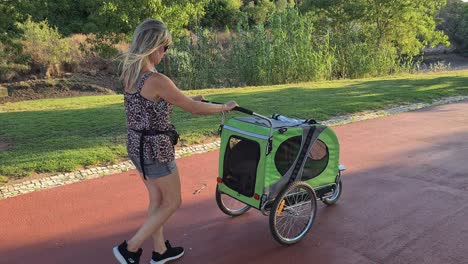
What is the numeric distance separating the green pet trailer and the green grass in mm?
3165

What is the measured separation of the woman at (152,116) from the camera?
10.7ft

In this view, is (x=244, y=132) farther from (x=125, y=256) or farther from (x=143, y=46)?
(x=125, y=256)

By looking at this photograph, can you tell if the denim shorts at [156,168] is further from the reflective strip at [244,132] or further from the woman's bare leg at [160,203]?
the reflective strip at [244,132]

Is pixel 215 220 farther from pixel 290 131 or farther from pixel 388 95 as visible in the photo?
pixel 388 95

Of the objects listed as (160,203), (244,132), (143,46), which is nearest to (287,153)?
(244,132)

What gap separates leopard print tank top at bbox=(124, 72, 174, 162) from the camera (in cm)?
334

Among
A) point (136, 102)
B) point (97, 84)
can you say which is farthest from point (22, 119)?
point (97, 84)

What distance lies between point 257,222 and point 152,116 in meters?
1.99

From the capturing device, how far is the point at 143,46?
3262 millimetres

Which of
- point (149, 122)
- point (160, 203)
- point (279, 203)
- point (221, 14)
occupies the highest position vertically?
point (221, 14)

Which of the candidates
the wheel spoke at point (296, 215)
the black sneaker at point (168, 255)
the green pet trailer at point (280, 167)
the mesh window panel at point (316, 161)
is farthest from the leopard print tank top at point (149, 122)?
the mesh window panel at point (316, 161)

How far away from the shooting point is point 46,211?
503 cm

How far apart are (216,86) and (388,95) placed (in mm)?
8114

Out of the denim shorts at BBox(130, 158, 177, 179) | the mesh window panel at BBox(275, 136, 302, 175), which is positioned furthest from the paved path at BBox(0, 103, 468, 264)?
the denim shorts at BBox(130, 158, 177, 179)
